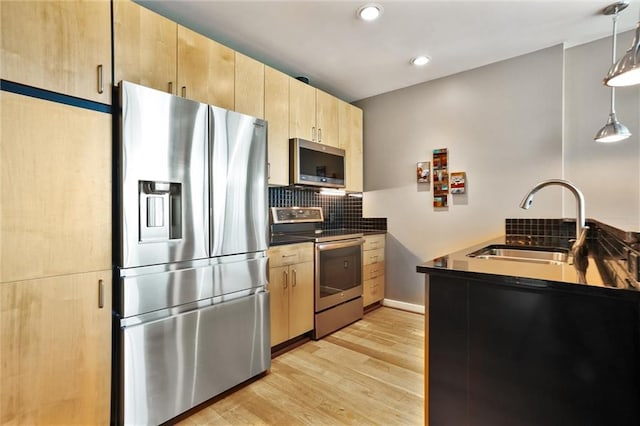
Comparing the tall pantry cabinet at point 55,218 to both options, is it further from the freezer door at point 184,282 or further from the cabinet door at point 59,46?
the freezer door at point 184,282

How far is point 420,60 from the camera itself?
286 cm

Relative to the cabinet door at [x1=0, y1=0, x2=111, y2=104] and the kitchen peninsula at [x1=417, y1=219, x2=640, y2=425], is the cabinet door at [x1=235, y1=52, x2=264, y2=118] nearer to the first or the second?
the cabinet door at [x1=0, y1=0, x2=111, y2=104]

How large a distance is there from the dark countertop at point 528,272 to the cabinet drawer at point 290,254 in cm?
134

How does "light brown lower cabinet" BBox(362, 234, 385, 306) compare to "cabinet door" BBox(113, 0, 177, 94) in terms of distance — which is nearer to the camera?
"cabinet door" BBox(113, 0, 177, 94)

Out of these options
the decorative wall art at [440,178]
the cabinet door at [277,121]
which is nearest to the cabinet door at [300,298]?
the cabinet door at [277,121]

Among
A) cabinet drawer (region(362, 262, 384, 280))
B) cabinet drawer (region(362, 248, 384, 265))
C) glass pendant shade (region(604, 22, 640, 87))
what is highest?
glass pendant shade (region(604, 22, 640, 87))

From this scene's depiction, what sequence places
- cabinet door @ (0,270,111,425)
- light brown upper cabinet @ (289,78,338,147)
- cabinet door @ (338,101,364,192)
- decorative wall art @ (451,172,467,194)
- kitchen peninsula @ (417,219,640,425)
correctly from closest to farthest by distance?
kitchen peninsula @ (417,219,640,425), cabinet door @ (0,270,111,425), light brown upper cabinet @ (289,78,338,147), decorative wall art @ (451,172,467,194), cabinet door @ (338,101,364,192)

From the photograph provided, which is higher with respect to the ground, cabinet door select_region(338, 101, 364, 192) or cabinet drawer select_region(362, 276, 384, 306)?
→ cabinet door select_region(338, 101, 364, 192)

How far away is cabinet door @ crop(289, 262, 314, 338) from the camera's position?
2576 millimetres

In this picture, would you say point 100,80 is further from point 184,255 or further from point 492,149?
point 492,149

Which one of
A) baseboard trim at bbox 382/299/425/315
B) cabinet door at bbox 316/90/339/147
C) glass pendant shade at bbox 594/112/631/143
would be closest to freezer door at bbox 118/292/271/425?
cabinet door at bbox 316/90/339/147

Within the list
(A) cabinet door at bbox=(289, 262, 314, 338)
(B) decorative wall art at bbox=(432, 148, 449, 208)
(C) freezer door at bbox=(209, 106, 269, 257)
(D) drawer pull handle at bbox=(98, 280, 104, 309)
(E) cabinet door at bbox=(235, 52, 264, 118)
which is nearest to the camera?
(D) drawer pull handle at bbox=(98, 280, 104, 309)

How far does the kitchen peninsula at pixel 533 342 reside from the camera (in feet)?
3.11

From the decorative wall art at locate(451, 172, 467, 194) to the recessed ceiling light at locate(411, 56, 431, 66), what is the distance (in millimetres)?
1122
